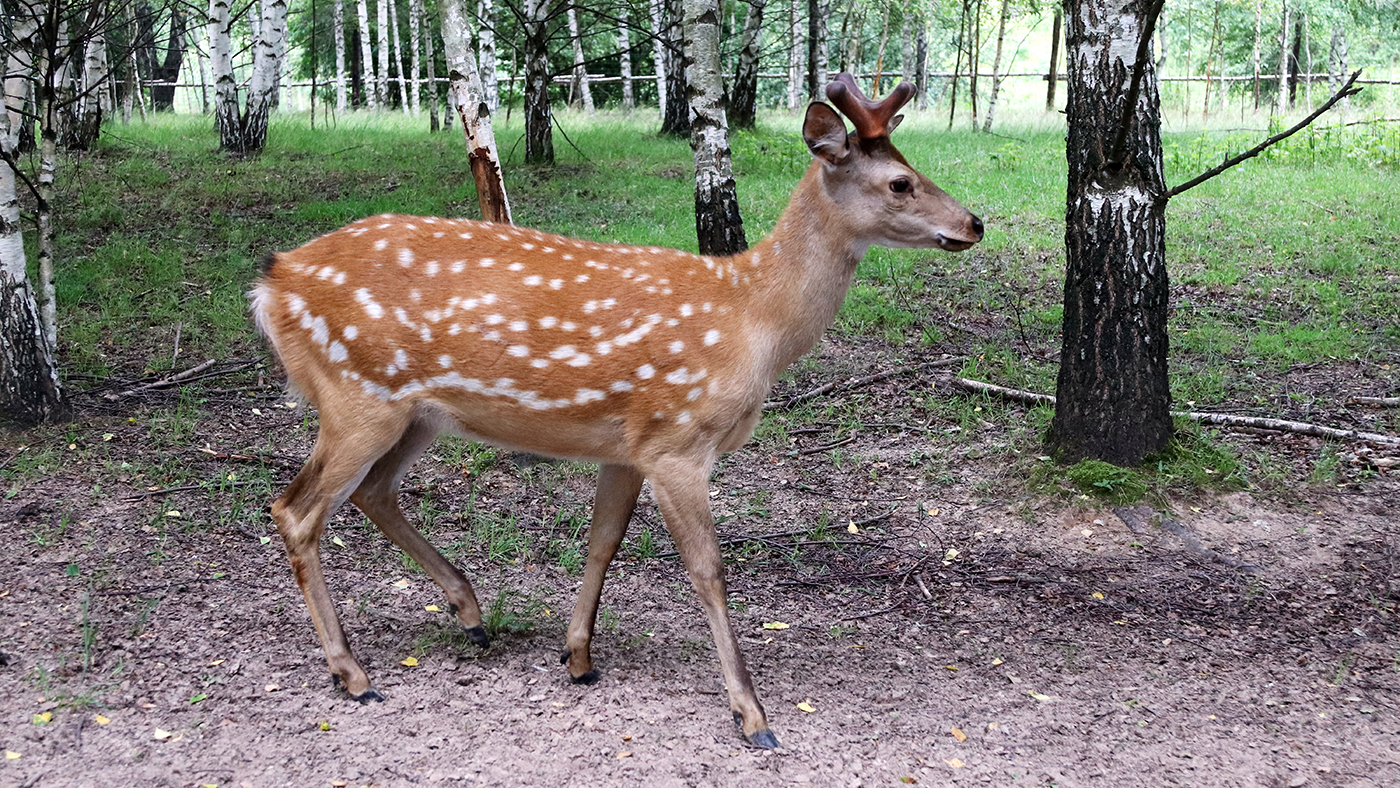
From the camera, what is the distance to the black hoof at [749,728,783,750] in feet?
11.4

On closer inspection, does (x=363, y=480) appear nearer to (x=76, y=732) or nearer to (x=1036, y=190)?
(x=76, y=732)

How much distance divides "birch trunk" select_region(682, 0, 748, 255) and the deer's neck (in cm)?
444

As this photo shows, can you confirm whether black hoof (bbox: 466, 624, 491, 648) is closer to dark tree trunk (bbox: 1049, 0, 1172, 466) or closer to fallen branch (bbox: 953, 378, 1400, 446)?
dark tree trunk (bbox: 1049, 0, 1172, 466)

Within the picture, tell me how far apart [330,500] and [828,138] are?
1995 mm

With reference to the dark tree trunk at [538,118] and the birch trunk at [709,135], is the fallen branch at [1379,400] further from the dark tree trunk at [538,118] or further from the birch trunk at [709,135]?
the dark tree trunk at [538,118]

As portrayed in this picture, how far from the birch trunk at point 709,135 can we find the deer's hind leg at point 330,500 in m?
4.84

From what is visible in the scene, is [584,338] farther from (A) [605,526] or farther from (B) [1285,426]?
(B) [1285,426]

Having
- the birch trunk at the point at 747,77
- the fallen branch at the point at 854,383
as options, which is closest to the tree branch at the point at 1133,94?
the fallen branch at the point at 854,383

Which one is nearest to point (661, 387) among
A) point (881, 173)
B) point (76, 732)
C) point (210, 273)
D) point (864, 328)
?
point (881, 173)

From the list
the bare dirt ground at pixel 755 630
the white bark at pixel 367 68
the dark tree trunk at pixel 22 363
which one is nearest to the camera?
the bare dirt ground at pixel 755 630

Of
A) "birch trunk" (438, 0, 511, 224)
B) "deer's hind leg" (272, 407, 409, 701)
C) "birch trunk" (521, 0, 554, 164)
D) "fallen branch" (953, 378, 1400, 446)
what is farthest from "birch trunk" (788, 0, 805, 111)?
"deer's hind leg" (272, 407, 409, 701)

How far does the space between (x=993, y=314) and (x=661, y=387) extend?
5105 mm

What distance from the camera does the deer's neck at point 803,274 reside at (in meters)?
3.77

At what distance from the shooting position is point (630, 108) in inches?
863
